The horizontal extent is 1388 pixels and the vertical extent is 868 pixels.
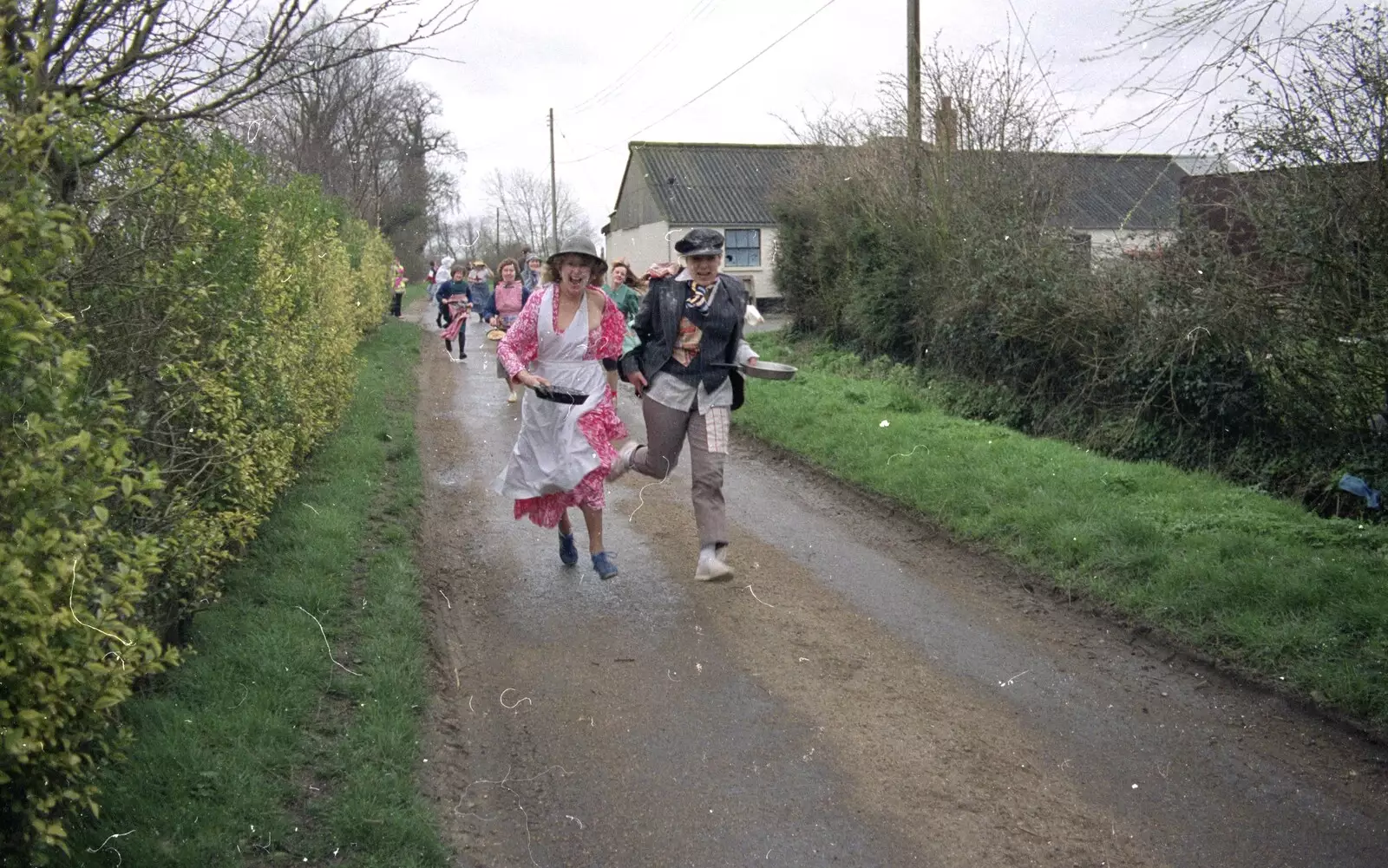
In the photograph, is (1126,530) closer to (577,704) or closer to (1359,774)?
(1359,774)

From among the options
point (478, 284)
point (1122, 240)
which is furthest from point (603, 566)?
point (478, 284)

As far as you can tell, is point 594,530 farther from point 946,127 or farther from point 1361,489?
point 946,127

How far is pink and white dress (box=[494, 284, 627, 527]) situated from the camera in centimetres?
719

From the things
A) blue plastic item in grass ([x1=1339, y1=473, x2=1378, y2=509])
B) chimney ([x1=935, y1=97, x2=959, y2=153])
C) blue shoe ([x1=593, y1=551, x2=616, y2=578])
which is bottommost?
blue shoe ([x1=593, y1=551, x2=616, y2=578])

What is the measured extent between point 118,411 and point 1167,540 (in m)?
5.93

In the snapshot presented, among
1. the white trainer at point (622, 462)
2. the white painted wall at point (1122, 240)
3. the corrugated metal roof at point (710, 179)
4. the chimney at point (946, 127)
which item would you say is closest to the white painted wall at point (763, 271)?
the corrugated metal roof at point (710, 179)

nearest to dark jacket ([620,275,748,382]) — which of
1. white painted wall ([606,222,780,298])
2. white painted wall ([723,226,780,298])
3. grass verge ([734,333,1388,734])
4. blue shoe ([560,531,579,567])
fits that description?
blue shoe ([560,531,579,567])

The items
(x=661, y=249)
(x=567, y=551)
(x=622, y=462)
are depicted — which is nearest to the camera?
(x=622, y=462)

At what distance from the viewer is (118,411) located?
343 centimetres

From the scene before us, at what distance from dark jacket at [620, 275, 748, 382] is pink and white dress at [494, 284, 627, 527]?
0.63 feet

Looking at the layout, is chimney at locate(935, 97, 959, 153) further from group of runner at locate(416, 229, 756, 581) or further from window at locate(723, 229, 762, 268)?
window at locate(723, 229, 762, 268)

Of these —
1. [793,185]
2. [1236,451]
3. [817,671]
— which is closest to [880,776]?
[817,671]

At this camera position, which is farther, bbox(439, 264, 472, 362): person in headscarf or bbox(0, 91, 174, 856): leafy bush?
bbox(439, 264, 472, 362): person in headscarf

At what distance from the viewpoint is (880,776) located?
4.73m
